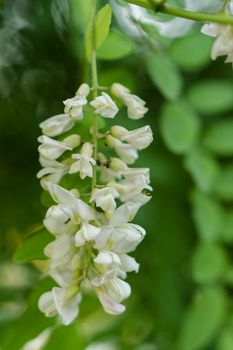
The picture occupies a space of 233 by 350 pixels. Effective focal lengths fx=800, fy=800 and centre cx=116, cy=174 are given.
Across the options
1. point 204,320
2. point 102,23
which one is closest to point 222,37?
point 102,23

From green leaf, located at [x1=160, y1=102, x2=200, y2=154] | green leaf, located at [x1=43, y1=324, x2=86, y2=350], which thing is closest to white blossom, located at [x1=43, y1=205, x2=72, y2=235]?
green leaf, located at [x1=43, y1=324, x2=86, y2=350]

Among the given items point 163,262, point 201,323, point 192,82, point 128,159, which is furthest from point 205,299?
point 128,159

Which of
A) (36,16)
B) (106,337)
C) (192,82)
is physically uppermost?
(36,16)

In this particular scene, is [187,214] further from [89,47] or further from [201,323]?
[89,47]

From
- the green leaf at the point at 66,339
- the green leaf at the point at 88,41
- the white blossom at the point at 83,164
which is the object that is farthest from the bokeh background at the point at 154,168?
the white blossom at the point at 83,164

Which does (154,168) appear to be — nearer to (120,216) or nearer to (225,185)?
(225,185)

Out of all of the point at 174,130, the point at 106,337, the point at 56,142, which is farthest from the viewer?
the point at 106,337

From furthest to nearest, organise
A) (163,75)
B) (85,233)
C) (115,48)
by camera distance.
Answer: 1. (163,75)
2. (115,48)
3. (85,233)

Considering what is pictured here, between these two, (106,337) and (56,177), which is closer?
(56,177)
